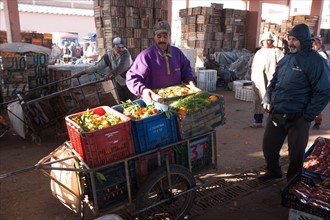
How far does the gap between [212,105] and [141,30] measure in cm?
863

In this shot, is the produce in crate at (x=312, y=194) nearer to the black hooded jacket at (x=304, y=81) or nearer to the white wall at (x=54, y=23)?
the black hooded jacket at (x=304, y=81)

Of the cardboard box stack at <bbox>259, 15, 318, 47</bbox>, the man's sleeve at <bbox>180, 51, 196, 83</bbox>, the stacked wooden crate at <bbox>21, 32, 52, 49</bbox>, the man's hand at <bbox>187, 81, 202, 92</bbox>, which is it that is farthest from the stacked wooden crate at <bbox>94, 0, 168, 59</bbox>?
the cardboard box stack at <bbox>259, 15, 318, 47</bbox>

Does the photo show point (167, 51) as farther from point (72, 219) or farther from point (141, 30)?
point (141, 30)

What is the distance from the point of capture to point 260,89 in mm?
6059

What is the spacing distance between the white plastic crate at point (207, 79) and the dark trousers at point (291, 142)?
7364mm

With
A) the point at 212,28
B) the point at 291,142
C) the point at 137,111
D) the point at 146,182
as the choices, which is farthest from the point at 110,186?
the point at 212,28

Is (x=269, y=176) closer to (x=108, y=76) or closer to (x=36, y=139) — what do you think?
(x=108, y=76)

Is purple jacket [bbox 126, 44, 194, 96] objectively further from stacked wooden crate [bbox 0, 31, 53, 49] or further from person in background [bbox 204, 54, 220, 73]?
stacked wooden crate [bbox 0, 31, 53, 49]

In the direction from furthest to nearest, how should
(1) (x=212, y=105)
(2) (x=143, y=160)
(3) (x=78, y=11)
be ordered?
(3) (x=78, y=11), (1) (x=212, y=105), (2) (x=143, y=160)

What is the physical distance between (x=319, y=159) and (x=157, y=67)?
2.87m

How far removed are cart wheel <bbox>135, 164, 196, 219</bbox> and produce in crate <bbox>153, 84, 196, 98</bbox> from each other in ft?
2.78

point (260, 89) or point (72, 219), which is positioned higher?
point (260, 89)

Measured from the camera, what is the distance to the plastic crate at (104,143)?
→ 2.54 m

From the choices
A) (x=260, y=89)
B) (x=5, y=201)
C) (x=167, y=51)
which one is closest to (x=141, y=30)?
(x=260, y=89)
